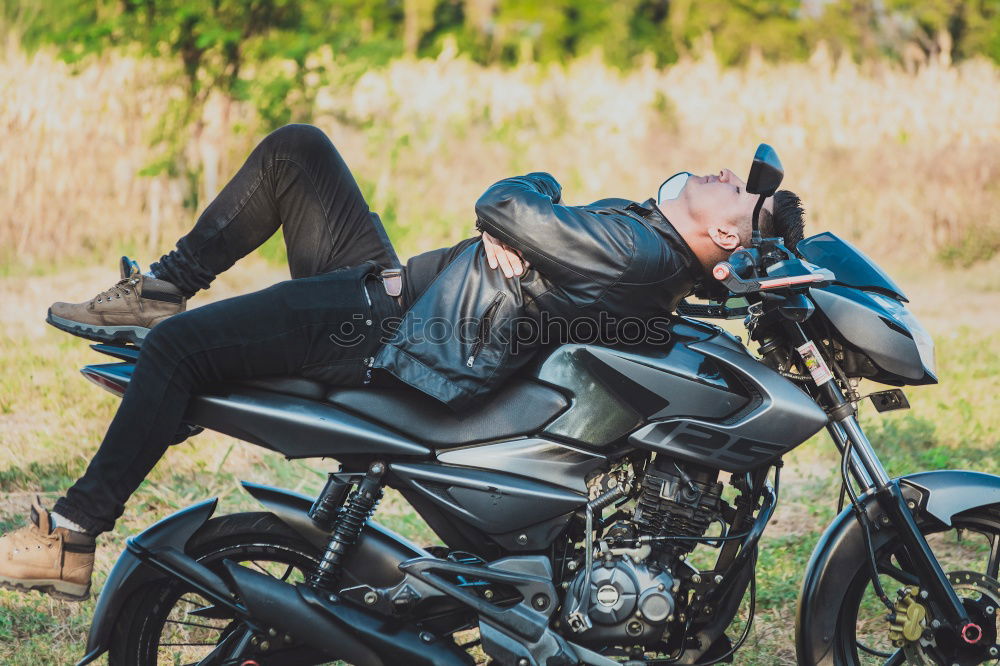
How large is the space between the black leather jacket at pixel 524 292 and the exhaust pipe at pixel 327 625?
2.00 ft

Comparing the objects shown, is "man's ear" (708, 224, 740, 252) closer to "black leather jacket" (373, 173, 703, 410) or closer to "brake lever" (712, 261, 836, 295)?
"black leather jacket" (373, 173, 703, 410)

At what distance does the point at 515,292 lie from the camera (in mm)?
2854

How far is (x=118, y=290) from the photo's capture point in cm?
305

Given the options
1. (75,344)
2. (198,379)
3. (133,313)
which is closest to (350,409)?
(198,379)

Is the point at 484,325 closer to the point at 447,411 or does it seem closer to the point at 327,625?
the point at 447,411

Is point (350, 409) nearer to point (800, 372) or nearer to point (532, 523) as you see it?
point (532, 523)

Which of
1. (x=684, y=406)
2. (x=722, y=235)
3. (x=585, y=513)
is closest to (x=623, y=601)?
(x=585, y=513)

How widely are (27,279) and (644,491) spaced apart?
20.2 ft

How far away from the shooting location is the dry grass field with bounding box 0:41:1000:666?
4789 millimetres

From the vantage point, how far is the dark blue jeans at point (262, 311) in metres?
2.70

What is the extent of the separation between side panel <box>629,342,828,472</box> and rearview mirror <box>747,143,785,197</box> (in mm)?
458

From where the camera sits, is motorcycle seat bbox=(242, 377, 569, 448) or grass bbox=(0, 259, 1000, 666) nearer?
motorcycle seat bbox=(242, 377, 569, 448)

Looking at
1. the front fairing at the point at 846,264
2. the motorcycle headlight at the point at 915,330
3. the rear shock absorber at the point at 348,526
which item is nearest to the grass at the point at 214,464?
the rear shock absorber at the point at 348,526

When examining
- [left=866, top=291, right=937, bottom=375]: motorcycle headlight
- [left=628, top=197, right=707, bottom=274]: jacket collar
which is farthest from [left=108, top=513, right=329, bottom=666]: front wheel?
[left=866, top=291, right=937, bottom=375]: motorcycle headlight
